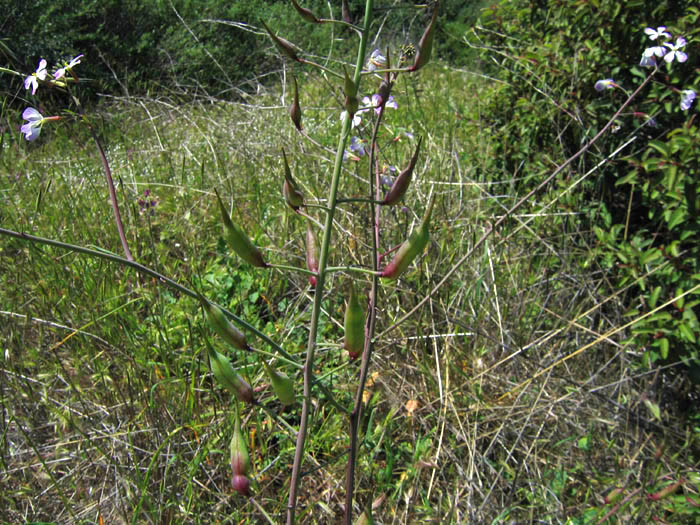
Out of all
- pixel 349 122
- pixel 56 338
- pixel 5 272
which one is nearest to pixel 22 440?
pixel 56 338

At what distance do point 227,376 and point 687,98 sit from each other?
6.12 ft

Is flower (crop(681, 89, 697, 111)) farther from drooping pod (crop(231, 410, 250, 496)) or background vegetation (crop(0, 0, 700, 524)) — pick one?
drooping pod (crop(231, 410, 250, 496))

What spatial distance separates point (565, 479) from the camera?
1612mm

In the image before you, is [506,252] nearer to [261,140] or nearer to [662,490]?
[662,490]

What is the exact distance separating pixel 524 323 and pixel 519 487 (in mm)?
645

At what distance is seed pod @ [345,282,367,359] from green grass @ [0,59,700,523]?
1.25 feet

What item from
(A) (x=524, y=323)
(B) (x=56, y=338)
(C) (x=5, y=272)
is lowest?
(A) (x=524, y=323)

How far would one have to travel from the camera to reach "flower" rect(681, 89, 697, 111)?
1.83 metres

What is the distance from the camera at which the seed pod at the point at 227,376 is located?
786mm

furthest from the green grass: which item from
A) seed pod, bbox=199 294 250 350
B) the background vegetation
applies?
seed pod, bbox=199 294 250 350

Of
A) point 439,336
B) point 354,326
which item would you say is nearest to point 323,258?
point 354,326

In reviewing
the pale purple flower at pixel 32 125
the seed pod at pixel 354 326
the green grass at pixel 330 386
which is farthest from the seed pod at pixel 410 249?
the pale purple flower at pixel 32 125

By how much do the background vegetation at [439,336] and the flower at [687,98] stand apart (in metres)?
0.13

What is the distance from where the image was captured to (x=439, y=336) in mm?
1854
